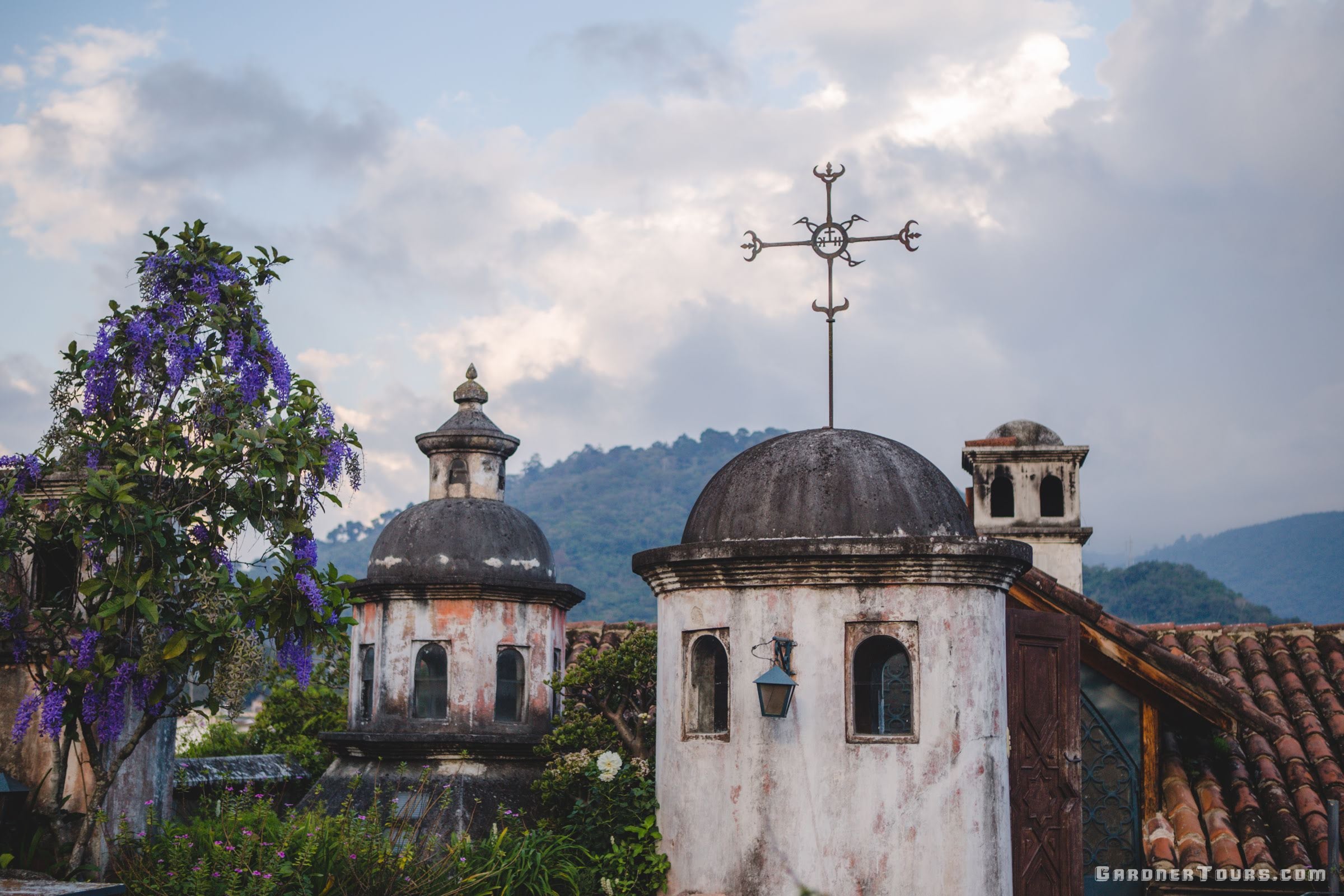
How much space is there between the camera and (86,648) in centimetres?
1183

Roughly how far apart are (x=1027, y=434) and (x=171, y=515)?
1154 centimetres

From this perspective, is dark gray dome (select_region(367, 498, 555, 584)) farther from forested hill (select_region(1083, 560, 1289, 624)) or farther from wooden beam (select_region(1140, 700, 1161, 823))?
forested hill (select_region(1083, 560, 1289, 624))

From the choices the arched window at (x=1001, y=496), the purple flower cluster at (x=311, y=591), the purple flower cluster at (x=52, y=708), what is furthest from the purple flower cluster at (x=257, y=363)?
the arched window at (x=1001, y=496)

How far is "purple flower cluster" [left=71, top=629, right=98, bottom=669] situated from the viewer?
38.8 ft

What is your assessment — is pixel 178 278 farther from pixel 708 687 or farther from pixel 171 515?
pixel 708 687

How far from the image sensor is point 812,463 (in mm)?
11602

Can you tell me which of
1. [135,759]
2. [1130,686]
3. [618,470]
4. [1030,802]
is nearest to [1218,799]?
[1130,686]

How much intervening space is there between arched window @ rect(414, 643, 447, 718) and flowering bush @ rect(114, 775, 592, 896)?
12.1ft

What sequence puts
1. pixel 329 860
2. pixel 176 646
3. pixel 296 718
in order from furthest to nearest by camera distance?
pixel 296 718
pixel 176 646
pixel 329 860

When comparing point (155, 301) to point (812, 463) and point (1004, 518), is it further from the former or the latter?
point (1004, 518)

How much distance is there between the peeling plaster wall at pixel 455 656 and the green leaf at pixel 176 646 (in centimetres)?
520

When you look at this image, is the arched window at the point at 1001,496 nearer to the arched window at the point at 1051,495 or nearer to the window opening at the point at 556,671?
the arched window at the point at 1051,495

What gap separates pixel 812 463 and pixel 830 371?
3.42 feet

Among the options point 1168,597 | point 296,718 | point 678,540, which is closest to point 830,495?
point 296,718
